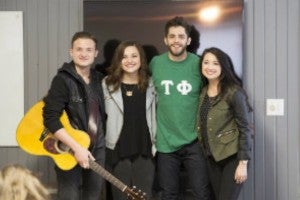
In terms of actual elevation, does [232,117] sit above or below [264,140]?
above

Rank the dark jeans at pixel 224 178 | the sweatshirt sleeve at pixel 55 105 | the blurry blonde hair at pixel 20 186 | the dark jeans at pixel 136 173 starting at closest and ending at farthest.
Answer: the blurry blonde hair at pixel 20 186, the sweatshirt sleeve at pixel 55 105, the dark jeans at pixel 224 178, the dark jeans at pixel 136 173

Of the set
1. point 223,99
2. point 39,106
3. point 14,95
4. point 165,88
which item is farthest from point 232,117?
point 14,95

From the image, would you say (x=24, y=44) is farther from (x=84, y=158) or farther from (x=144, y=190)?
(x=144, y=190)

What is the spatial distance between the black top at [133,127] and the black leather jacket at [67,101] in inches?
6.1

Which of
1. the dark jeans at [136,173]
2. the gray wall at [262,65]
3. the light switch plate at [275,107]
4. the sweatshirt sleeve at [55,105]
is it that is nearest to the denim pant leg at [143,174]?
the dark jeans at [136,173]

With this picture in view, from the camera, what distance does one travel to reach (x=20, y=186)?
3.99ft

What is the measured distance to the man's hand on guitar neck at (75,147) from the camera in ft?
6.84

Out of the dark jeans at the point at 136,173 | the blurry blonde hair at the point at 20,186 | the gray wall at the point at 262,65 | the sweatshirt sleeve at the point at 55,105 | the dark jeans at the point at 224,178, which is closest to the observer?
the blurry blonde hair at the point at 20,186

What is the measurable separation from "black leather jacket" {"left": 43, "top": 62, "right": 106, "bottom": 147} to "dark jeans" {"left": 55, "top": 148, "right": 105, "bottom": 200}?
0.15 m

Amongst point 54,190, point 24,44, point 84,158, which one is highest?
point 24,44

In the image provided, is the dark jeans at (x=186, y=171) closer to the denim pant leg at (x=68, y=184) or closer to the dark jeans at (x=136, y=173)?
the dark jeans at (x=136, y=173)

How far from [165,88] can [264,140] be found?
30.9 inches

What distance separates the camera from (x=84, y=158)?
209 cm

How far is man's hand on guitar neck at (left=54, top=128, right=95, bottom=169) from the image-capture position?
2.08 meters
